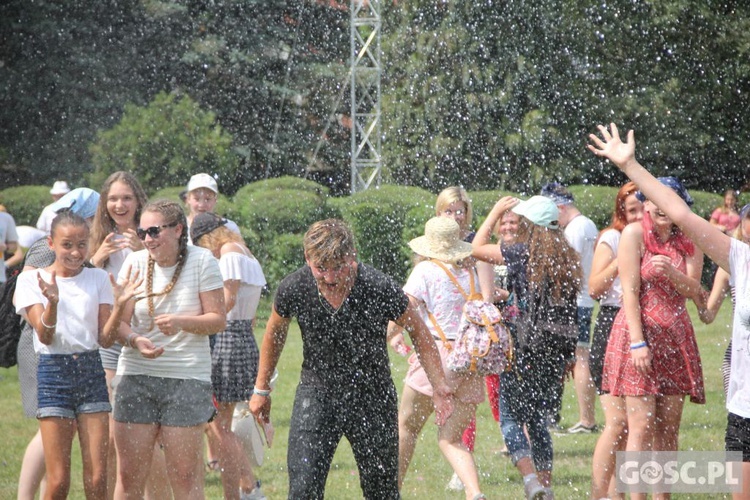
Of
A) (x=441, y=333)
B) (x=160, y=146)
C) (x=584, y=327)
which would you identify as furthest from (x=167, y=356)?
(x=160, y=146)

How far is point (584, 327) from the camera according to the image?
28.5 feet

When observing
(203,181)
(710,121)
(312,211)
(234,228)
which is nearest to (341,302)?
(234,228)

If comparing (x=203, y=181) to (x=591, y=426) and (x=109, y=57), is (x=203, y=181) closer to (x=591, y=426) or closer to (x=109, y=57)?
(x=591, y=426)

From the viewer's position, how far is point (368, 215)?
17.3 meters

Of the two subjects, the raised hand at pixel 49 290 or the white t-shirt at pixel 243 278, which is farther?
the white t-shirt at pixel 243 278

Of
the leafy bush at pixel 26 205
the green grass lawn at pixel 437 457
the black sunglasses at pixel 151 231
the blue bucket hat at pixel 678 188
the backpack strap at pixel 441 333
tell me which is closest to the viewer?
the black sunglasses at pixel 151 231

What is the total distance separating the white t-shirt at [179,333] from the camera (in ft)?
16.4

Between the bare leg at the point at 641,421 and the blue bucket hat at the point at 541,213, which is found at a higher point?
the blue bucket hat at the point at 541,213

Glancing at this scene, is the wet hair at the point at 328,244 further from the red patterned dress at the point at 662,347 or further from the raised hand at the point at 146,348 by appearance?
the red patterned dress at the point at 662,347

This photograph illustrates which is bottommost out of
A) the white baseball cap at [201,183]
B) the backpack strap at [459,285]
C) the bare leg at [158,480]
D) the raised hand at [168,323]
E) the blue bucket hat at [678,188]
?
the bare leg at [158,480]

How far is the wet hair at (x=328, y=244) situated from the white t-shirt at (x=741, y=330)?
1606 mm

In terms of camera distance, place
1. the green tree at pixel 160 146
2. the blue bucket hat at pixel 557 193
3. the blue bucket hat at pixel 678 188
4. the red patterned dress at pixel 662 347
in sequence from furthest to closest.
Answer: the green tree at pixel 160 146 < the blue bucket hat at pixel 557 193 < the red patterned dress at pixel 662 347 < the blue bucket hat at pixel 678 188

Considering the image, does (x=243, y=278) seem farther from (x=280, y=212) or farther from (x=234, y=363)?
(x=280, y=212)

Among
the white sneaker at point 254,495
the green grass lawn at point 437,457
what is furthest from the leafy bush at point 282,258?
the white sneaker at point 254,495
